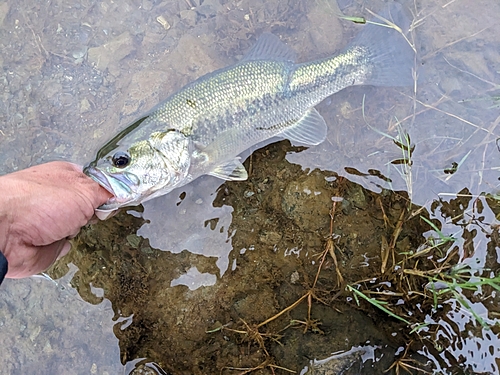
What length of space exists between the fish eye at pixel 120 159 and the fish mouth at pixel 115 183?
0.08 m

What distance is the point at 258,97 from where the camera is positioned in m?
3.56

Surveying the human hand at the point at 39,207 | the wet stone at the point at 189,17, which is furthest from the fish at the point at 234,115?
the wet stone at the point at 189,17

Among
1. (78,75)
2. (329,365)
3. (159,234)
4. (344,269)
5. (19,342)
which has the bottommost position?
(329,365)

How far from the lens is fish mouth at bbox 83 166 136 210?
3229mm

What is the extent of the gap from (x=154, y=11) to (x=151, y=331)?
3.43 meters

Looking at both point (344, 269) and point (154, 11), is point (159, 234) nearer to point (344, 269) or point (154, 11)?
point (344, 269)

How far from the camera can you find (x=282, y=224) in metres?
3.96

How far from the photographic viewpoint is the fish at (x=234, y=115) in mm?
3312

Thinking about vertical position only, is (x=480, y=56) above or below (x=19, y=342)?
above

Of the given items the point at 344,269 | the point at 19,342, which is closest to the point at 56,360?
the point at 19,342

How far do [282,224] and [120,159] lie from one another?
1.64 metres

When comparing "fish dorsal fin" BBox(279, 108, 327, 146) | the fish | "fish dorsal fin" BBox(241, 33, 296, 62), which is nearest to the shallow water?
"fish dorsal fin" BBox(279, 108, 327, 146)

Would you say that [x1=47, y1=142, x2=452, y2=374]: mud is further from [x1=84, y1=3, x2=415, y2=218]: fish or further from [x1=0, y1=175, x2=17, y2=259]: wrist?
[x1=0, y1=175, x2=17, y2=259]: wrist

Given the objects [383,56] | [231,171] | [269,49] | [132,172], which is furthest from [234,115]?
[383,56]
